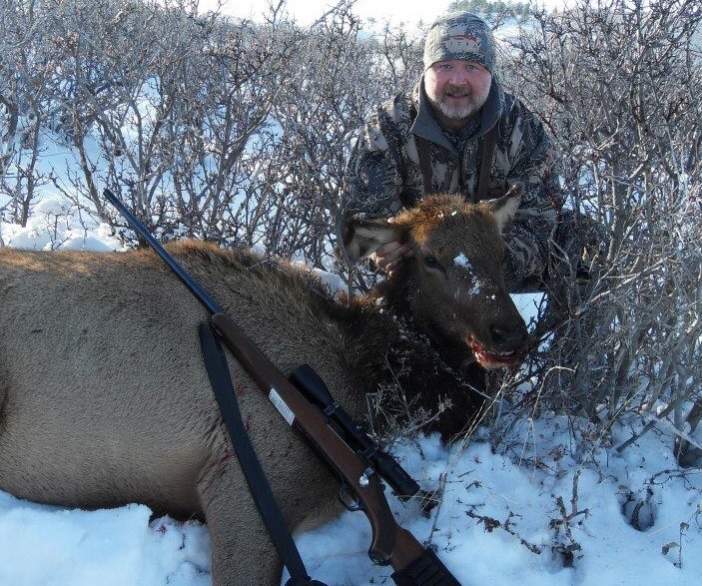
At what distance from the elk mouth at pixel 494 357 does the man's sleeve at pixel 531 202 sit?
3.18ft

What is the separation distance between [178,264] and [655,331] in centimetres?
279

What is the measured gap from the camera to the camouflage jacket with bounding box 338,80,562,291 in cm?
553

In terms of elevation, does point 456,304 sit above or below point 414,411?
above

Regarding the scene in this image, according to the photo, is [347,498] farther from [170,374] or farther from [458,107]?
[458,107]

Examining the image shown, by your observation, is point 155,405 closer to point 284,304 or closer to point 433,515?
point 284,304

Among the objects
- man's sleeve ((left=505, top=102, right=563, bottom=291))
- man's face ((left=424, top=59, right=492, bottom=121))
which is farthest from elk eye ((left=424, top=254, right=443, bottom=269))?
man's face ((left=424, top=59, right=492, bottom=121))

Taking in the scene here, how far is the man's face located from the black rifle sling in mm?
2797

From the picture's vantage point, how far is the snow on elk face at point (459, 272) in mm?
4047

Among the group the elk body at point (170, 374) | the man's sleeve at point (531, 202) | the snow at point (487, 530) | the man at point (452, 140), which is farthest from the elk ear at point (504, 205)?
the snow at point (487, 530)

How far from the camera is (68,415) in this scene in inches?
150

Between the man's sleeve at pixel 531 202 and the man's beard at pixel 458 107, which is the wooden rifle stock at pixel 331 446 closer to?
the man's sleeve at pixel 531 202

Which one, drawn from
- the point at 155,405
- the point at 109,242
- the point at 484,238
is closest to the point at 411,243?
the point at 484,238

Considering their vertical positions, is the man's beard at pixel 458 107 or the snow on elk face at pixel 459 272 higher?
the man's beard at pixel 458 107

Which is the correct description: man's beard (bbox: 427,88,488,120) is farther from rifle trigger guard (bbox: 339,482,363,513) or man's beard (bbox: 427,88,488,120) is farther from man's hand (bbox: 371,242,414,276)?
rifle trigger guard (bbox: 339,482,363,513)
